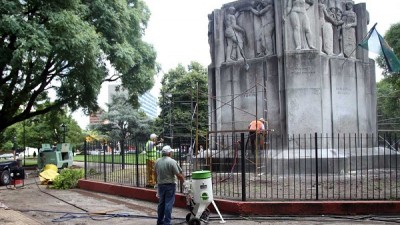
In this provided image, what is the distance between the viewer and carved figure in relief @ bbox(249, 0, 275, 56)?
15.8 metres

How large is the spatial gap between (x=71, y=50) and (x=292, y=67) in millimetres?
10501

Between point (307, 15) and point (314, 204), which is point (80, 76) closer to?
point (307, 15)

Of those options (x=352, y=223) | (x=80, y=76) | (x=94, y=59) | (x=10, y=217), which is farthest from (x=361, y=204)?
(x=80, y=76)

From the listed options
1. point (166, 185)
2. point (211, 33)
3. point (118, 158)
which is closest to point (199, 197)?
point (166, 185)

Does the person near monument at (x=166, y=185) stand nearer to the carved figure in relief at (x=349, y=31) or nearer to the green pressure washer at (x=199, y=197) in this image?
the green pressure washer at (x=199, y=197)

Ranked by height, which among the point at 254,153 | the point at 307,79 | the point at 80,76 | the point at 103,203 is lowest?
the point at 103,203

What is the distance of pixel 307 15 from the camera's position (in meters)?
15.1

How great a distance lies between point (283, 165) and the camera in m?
13.5

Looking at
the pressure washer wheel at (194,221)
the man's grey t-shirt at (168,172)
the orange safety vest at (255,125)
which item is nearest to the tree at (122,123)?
the orange safety vest at (255,125)

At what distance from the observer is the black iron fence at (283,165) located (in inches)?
433

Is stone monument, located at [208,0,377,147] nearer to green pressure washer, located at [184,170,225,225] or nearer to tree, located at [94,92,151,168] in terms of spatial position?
green pressure washer, located at [184,170,225,225]

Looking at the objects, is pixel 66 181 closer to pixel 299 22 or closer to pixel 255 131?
pixel 255 131

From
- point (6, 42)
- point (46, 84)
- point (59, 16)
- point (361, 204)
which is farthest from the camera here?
point (46, 84)

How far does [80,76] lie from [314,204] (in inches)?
644
